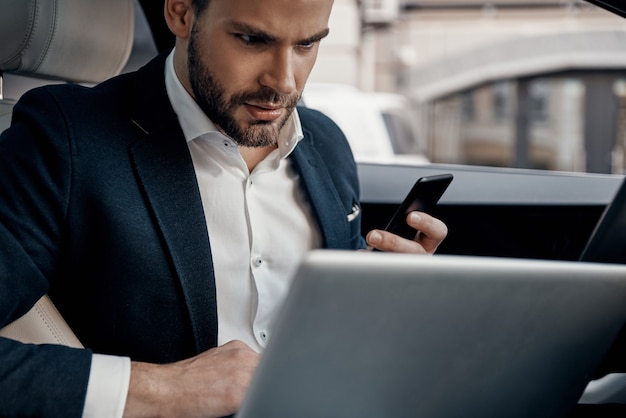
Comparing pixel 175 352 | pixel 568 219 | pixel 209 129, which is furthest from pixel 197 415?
pixel 568 219

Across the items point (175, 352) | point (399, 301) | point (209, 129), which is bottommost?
point (175, 352)

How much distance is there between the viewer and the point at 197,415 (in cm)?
82

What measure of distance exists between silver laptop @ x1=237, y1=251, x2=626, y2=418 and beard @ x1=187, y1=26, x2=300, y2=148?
0.51 metres

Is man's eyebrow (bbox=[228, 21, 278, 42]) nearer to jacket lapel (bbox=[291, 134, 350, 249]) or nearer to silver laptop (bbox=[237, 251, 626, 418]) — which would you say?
jacket lapel (bbox=[291, 134, 350, 249])

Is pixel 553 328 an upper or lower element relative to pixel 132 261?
upper

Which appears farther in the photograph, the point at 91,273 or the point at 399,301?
the point at 91,273

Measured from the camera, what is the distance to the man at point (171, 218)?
2.72ft

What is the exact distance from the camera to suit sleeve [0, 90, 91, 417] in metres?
0.80

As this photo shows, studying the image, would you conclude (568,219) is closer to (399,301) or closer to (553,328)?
(553,328)

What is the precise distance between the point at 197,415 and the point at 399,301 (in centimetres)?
34

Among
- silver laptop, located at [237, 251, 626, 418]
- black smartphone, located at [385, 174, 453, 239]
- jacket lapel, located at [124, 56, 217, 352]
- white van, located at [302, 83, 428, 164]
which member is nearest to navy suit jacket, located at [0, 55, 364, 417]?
jacket lapel, located at [124, 56, 217, 352]

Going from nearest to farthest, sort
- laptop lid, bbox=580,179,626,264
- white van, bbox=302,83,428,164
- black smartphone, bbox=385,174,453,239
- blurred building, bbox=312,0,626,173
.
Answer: laptop lid, bbox=580,179,626,264 → black smartphone, bbox=385,174,453,239 → white van, bbox=302,83,428,164 → blurred building, bbox=312,0,626,173

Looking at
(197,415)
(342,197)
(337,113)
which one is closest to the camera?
(197,415)

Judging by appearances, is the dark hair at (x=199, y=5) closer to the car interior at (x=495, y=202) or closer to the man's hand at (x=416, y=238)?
the man's hand at (x=416, y=238)
